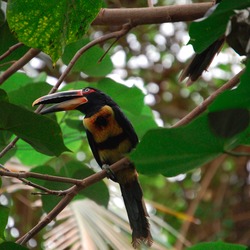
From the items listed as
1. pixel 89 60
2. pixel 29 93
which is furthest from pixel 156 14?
pixel 29 93

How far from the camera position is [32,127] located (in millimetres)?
1348

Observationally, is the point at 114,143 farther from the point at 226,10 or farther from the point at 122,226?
the point at 226,10

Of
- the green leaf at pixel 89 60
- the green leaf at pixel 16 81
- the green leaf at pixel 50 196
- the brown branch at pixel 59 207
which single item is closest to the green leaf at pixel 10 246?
the brown branch at pixel 59 207

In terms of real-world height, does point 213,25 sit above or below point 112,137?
above

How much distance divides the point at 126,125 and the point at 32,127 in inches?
38.4

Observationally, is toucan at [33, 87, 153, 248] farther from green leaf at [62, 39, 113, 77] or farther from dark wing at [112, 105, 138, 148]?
green leaf at [62, 39, 113, 77]

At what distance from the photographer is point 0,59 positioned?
163 cm

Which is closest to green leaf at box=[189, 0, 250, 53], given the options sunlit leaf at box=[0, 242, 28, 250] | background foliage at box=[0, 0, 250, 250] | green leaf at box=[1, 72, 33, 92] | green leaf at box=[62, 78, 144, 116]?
background foliage at box=[0, 0, 250, 250]

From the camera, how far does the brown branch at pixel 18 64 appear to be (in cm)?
169

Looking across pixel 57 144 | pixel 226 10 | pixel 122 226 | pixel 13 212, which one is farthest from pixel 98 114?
pixel 13 212

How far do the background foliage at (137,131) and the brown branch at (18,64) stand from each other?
0.02 meters

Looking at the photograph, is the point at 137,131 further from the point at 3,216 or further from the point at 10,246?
the point at 10,246

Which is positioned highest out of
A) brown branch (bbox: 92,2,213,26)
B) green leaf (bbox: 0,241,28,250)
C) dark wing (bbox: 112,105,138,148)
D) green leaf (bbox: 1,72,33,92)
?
brown branch (bbox: 92,2,213,26)

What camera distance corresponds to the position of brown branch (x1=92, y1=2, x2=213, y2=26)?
1646 mm
